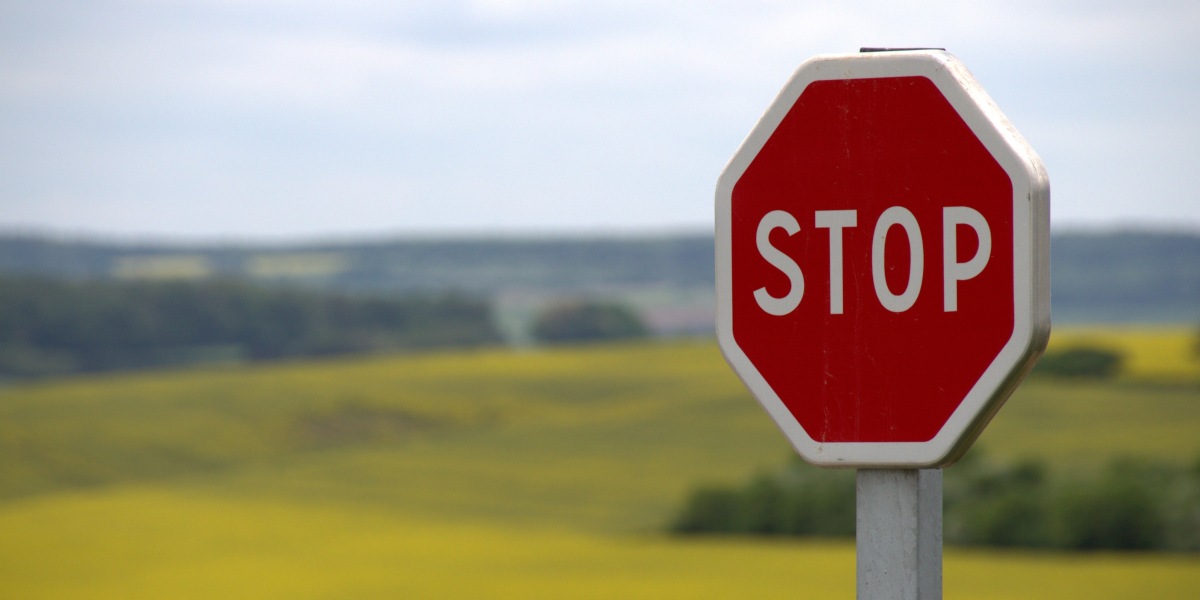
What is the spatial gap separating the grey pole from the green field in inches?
406

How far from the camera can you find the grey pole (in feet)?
6.07

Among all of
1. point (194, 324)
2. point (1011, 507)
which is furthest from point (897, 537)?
point (194, 324)

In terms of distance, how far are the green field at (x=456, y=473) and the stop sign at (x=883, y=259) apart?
1033 centimetres

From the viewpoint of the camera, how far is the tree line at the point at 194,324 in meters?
31.5

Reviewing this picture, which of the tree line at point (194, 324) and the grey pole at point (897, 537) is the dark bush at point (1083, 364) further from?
the grey pole at point (897, 537)

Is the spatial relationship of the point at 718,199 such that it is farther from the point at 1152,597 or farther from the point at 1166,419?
the point at 1166,419

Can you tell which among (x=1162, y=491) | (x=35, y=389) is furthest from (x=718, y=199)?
(x=35, y=389)

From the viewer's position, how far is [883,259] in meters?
1.88

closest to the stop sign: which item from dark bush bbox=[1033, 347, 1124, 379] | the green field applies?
the green field

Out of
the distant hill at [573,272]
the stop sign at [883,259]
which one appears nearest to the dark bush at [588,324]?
the distant hill at [573,272]

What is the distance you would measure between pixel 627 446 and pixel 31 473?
11.8m

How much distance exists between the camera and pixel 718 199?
1.99 metres

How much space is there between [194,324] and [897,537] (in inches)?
1323

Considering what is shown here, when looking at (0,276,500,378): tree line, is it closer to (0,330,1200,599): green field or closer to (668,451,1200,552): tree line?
(0,330,1200,599): green field
